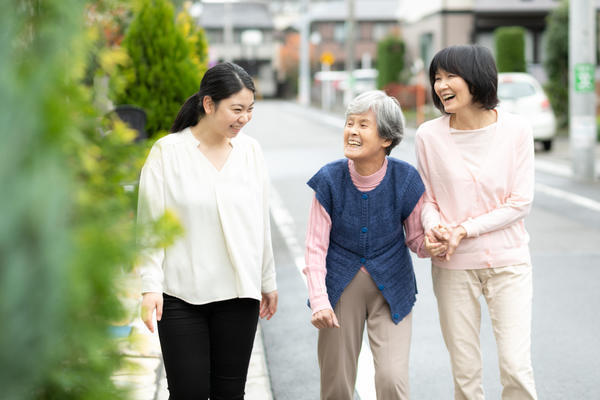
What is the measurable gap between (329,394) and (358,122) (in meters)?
1.14

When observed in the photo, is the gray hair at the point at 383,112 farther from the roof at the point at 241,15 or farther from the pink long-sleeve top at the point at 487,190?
the roof at the point at 241,15

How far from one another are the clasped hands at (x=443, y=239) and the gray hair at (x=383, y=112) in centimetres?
40

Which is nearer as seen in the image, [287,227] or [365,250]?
[365,250]

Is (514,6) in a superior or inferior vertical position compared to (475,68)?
superior

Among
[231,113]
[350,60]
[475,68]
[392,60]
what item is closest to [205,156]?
[231,113]

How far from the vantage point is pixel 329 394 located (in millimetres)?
3541

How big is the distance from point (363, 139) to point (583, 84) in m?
12.3

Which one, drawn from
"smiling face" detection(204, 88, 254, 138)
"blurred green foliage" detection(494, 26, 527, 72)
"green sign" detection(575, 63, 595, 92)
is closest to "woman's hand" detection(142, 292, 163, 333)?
"smiling face" detection(204, 88, 254, 138)

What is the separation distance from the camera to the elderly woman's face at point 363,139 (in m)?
3.39

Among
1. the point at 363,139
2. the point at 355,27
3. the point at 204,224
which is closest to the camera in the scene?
the point at 204,224

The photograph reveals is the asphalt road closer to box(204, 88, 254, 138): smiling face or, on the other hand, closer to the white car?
box(204, 88, 254, 138): smiling face

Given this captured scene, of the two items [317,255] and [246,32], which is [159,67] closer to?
[317,255]

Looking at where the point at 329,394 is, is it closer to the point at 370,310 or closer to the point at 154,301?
the point at 370,310

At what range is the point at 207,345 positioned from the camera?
3.32 meters
